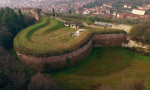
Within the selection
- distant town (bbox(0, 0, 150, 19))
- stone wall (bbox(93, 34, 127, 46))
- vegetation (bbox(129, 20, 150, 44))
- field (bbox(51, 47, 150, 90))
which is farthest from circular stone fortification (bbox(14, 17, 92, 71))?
distant town (bbox(0, 0, 150, 19))

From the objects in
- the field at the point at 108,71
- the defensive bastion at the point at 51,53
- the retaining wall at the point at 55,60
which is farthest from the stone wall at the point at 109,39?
the retaining wall at the point at 55,60

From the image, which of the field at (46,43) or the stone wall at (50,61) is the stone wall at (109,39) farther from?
the stone wall at (50,61)

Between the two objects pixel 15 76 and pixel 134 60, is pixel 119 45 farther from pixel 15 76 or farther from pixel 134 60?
pixel 15 76

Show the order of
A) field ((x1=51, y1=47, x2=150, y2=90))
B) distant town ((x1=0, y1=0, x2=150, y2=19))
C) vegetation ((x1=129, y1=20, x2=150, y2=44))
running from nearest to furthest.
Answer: field ((x1=51, y1=47, x2=150, y2=90)), vegetation ((x1=129, y1=20, x2=150, y2=44)), distant town ((x1=0, y1=0, x2=150, y2=19))

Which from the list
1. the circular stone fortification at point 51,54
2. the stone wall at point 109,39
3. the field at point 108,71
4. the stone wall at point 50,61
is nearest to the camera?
the field at point 108,71

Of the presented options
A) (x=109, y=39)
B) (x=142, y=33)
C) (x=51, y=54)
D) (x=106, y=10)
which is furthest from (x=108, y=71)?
(x=106, y=10)

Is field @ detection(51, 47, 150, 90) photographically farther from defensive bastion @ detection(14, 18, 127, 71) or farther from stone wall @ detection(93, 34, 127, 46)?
stone wall @ detection(93, 34, 127, 46)

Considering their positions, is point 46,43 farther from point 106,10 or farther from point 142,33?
point 106,10

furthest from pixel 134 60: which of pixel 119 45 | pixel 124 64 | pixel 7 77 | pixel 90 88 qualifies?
pixel 7 77

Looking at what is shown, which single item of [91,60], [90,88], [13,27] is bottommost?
[90,88]
